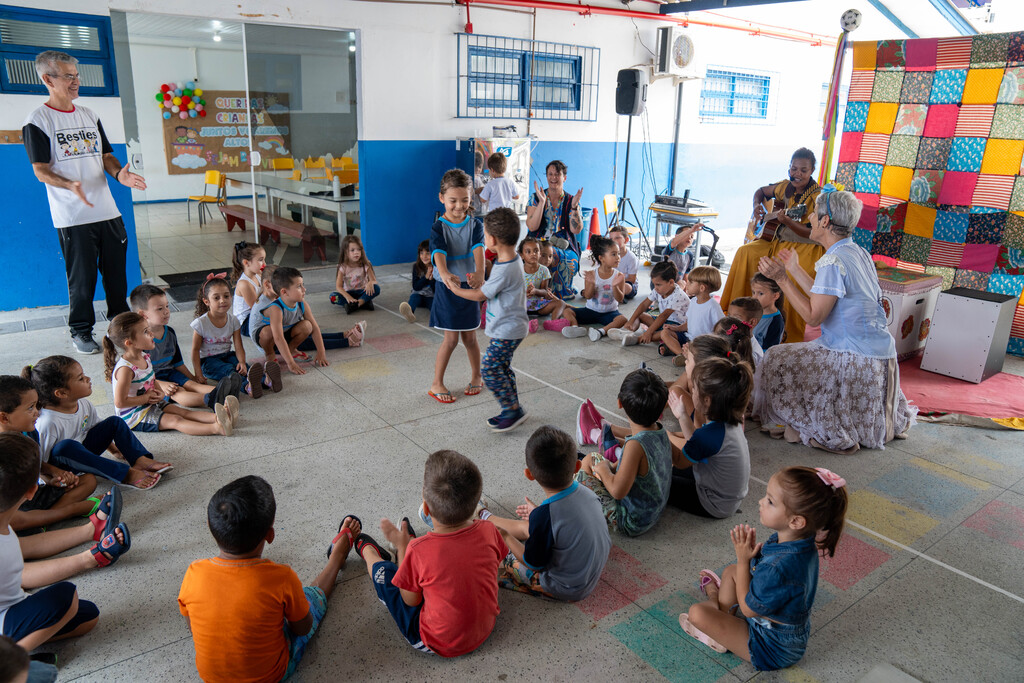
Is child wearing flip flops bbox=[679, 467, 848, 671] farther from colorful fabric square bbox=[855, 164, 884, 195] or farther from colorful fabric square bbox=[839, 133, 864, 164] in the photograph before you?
colorful fabric square bbox=[839, 133, 864, 164]

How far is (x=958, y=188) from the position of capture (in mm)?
5941

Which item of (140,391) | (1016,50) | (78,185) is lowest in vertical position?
(140,391)

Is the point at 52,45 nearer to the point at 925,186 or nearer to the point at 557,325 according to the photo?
the point at 557,325

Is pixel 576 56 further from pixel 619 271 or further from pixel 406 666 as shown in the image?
pixel 406 666

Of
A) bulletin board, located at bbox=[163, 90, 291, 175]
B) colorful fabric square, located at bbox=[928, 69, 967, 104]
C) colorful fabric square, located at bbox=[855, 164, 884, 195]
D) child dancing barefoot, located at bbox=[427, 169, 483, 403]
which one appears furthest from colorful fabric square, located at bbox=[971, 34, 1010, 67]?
bulletin board, located at bbox=[163, 90, 291, 175]

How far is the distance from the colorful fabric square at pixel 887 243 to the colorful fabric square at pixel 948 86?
3.84 ft

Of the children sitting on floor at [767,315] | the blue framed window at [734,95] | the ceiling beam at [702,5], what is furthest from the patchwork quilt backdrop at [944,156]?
the blue framed window at [734,95]

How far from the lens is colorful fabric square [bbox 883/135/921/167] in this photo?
6137mm

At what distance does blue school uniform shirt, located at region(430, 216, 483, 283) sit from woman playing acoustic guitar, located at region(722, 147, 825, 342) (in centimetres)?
229

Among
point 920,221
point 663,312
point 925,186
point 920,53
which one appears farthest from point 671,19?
point 663,312

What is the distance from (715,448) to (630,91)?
23.1 ft

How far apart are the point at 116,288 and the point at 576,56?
6.67 meters

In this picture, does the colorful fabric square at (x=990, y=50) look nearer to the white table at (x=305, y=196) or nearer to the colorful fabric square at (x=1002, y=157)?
the colorful fabric square at (x=1002, y=157)

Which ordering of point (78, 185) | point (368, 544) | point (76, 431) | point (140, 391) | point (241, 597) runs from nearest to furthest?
point (241, 597) → point (368, 544) → point (76, 431) → point (140, 391) → point (78, 185)
